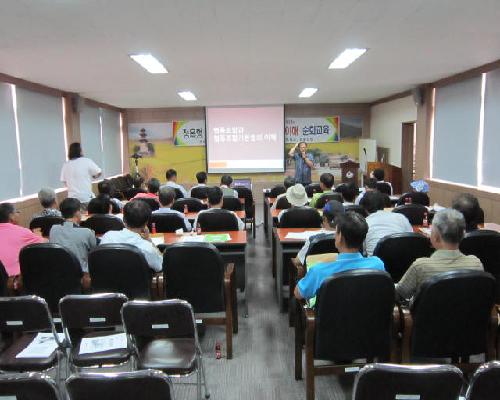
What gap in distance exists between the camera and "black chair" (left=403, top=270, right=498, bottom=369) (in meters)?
2.15

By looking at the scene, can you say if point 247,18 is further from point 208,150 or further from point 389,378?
point 208,150

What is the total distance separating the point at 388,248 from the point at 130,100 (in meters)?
8.27

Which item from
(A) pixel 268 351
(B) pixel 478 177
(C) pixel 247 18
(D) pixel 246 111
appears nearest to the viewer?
(A) pixel 268 351

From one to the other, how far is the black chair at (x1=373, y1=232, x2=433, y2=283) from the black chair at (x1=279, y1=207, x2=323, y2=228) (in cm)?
138

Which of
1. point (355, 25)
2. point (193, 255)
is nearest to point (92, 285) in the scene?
point (193, 255)

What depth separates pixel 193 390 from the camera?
277 cm

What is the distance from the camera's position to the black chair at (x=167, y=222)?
14.6 feet

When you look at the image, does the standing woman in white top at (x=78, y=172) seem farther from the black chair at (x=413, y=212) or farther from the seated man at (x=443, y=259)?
the seated man at (x=443, y=259)

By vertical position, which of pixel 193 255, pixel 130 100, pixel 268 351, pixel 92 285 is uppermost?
pixel 130 100

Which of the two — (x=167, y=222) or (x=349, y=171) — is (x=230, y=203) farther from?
(x=349, y=171)

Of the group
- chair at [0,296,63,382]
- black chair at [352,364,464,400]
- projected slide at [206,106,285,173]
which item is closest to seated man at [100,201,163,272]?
chair at [0,296,63,382]

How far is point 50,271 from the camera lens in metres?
2.97

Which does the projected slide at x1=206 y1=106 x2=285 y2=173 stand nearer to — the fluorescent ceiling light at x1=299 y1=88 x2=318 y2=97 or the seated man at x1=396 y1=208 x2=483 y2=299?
the fluorescent ceiling light at x1=299 y1=88 x2=318 y2=97

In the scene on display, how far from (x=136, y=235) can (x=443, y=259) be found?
2.08m
